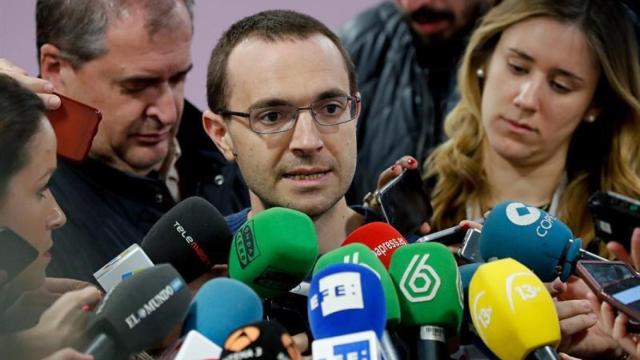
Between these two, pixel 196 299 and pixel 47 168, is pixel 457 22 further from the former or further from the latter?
pixel 196 299

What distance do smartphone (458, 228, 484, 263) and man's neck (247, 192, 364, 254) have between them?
31cm

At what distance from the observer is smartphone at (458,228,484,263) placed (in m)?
2.09

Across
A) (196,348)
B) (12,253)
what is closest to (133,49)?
(12,253)

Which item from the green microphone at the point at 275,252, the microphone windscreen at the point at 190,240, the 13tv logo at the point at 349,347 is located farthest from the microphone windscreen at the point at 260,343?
the microphone windscreen at the point at 190,240

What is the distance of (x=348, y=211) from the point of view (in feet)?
7.91

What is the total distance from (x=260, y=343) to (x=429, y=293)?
376mm

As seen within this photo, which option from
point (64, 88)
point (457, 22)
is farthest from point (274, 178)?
point (457, 22)

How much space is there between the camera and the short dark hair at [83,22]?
9.43 feet

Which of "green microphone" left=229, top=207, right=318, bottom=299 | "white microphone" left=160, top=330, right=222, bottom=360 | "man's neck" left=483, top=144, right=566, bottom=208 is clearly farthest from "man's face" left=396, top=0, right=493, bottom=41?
"white microphone" left=160, top=330, right=222, bottom=360

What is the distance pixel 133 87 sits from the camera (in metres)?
2.90

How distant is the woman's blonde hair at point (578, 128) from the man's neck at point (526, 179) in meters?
0.03

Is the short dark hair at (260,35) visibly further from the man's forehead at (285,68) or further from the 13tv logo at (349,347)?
the 13tv logo at (349,347)

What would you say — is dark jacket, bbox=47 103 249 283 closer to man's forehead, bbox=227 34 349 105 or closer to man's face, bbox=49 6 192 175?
man's face, bbox=49 6 192 175

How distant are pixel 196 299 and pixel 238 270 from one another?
0.16 meters
